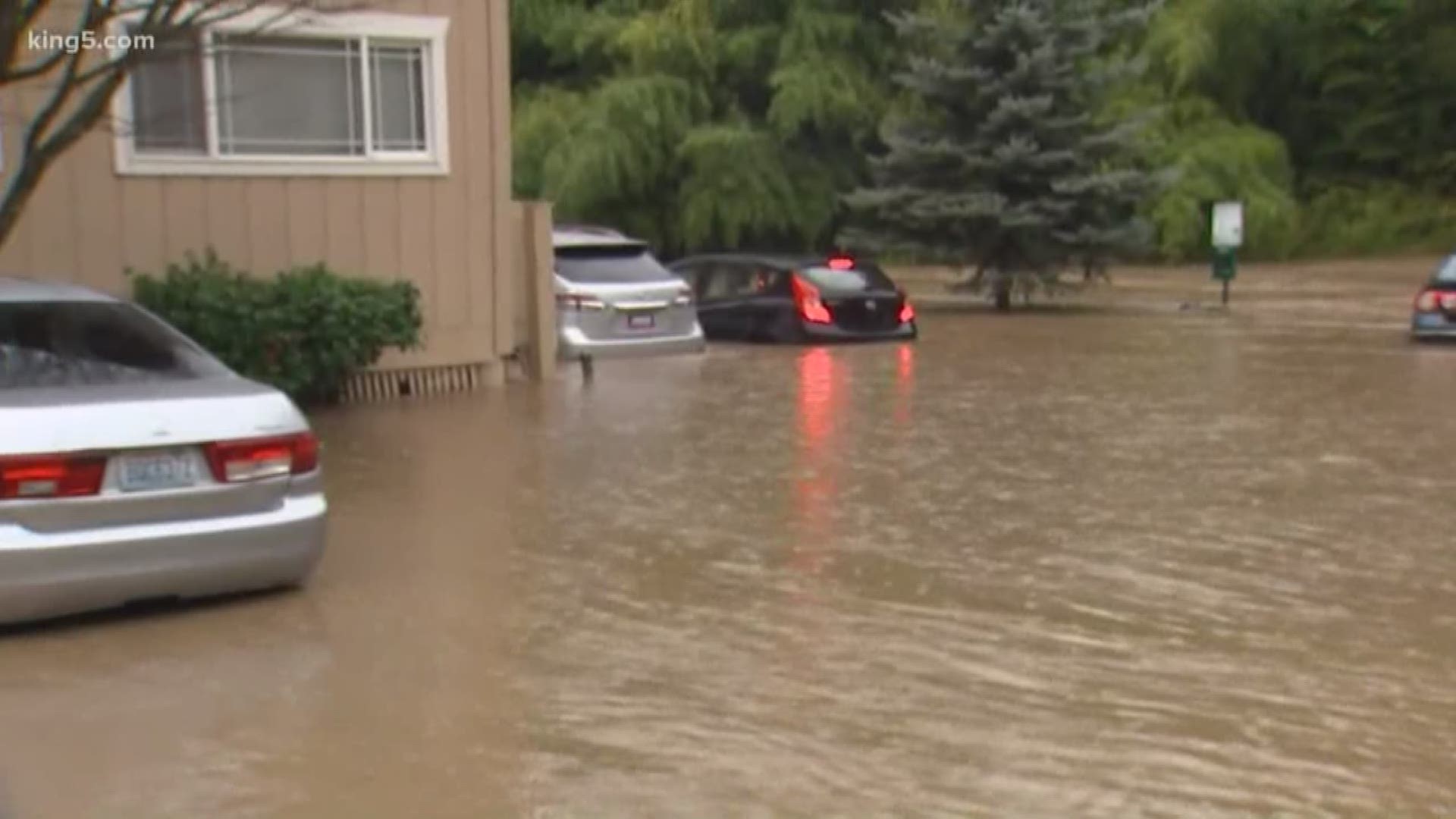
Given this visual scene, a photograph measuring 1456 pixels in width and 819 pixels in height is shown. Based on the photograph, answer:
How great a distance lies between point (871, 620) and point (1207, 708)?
166cm

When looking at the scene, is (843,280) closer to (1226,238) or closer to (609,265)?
(609,265)

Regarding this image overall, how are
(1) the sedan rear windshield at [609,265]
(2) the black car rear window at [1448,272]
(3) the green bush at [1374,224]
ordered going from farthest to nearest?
1. (3) the green bush at [1374,224]
2. (2) the black car rear window at [1448,272]
3. (1) the sedan rear windshield at [609,265]

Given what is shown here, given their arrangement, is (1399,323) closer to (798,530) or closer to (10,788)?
(798,530)

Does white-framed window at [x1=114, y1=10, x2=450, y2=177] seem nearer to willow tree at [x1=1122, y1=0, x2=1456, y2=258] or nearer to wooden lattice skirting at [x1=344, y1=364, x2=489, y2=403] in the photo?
wooden lattice skirting at [x1=344, y1=364, x2=489, y2=403]

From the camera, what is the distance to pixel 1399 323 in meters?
23.8

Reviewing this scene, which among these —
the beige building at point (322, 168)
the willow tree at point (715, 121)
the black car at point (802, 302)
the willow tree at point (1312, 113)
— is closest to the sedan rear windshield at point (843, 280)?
the black car at point (802, 302)

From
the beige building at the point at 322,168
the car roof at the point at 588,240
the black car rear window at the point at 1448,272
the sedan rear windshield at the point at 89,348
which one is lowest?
the black car rear window at the point at 1448,272

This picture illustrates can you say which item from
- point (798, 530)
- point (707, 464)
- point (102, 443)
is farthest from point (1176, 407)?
point (102, 443)

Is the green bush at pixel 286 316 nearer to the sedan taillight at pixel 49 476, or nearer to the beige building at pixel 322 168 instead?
the beige building at pixel 322 168

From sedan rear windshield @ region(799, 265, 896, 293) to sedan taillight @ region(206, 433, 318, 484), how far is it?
1358cm

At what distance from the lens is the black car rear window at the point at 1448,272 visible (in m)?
20.8

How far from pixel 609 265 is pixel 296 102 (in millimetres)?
4426

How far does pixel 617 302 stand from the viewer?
17.9 metres

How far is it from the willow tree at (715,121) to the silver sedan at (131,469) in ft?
86.2
